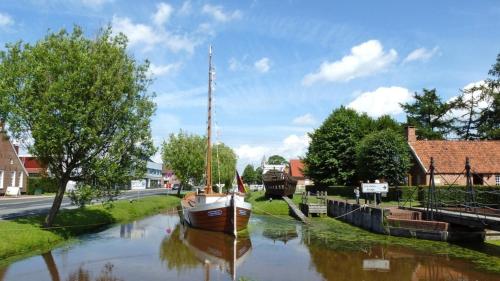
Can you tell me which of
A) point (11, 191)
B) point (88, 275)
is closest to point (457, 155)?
point (88, 275)

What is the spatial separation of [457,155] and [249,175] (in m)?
131

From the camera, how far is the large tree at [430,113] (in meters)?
79.6

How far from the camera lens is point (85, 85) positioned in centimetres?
2438

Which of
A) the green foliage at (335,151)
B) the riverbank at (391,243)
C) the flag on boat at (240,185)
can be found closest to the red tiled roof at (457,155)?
the green foliage at (335,151)

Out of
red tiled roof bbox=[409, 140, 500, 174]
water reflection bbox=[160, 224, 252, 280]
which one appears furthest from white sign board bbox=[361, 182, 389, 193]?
red tiled roof bbox=[409, 140, 500, 174]

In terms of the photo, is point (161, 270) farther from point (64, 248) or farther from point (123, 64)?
point (123, 64)

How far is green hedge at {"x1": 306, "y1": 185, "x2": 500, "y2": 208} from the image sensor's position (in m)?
34.1

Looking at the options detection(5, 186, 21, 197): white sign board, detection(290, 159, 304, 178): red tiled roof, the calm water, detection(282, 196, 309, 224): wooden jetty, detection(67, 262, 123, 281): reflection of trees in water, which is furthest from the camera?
detection(290, 159, 304, 178): red tiled roof

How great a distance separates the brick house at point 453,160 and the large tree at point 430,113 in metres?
26.8

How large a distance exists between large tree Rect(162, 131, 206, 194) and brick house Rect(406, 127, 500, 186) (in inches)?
1143

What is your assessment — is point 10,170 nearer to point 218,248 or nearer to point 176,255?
point 218,248

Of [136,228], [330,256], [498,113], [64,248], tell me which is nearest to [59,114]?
[64,248]

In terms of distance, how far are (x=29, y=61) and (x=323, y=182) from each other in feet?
Answer: 139

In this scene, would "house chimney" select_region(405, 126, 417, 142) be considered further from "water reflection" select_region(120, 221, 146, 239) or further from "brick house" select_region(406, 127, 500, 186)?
"water reflection" select_region(120, 221, 146, 239)
